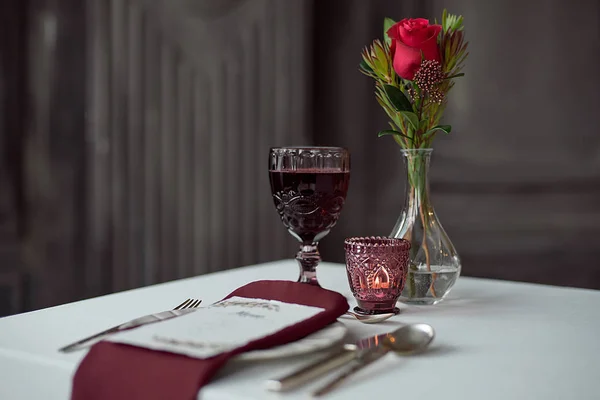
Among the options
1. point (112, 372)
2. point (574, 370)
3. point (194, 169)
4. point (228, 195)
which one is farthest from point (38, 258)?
point (574, 370)

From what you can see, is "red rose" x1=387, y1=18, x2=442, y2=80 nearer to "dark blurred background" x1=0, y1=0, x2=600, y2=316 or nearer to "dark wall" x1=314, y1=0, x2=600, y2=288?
"dark blurred background" x1=0, y1=0, x2=600, y2=316

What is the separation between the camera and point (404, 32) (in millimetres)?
939

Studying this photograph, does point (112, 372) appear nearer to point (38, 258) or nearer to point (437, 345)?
point (437, 345)

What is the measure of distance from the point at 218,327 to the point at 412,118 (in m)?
0.45

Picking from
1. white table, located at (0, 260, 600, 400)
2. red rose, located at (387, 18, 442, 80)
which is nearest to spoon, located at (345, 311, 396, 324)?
white table, located at (0, 260, 600, 400)

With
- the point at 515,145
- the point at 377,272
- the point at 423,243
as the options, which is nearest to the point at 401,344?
the point at 377,272

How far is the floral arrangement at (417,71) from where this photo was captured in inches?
37.0

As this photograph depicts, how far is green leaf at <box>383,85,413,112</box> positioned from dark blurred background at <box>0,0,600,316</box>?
4.41 ft

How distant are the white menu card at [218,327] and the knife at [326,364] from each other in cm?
6

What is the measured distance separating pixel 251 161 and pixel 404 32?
192 centimetres

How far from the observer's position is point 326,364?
0.63m

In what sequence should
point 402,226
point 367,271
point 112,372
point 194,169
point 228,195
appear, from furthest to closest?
point 228,195
point 194,169
point 402,226
point 367,271
point 112,372

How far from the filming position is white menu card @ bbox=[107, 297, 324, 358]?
2.00 feet

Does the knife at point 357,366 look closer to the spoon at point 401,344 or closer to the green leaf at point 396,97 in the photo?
the spoon at point 401,344
